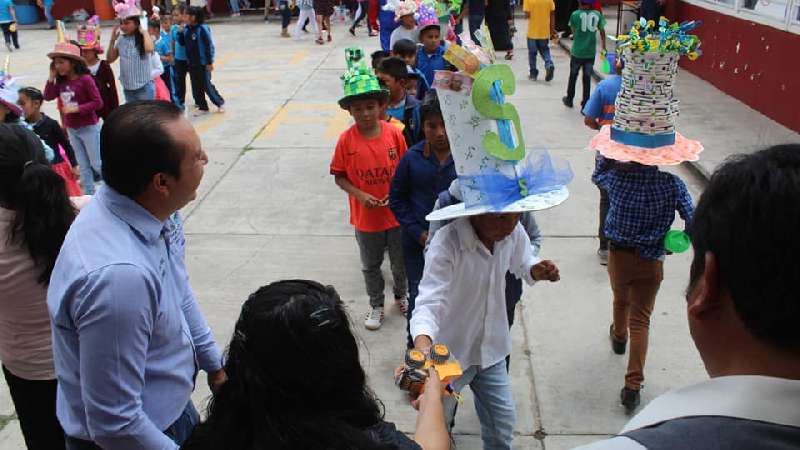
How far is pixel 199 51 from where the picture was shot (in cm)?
943

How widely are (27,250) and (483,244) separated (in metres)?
1.69

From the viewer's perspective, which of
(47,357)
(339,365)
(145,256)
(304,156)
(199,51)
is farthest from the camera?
(199,51)

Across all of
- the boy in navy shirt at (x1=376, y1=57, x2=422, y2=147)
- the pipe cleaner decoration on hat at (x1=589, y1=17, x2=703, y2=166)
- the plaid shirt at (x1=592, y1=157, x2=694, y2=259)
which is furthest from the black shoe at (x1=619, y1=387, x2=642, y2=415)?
the boy in navy shirt at (x1=376, y1=57, x2=422, y2=147)

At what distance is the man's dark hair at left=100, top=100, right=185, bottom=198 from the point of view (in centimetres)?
172

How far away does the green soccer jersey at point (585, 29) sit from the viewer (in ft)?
28.4

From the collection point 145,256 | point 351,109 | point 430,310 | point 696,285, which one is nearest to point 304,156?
point 351,109

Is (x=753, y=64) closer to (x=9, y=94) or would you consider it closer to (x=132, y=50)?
(x=132, y=50)

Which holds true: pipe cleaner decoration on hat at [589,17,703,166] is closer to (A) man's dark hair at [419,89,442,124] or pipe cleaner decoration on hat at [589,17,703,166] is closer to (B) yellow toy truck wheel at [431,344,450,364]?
(A) man's dark hair at [419,89,442,124]

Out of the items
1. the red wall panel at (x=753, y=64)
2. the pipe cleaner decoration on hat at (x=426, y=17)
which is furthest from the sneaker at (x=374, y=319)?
the red wall panel at (x=753, y=64)

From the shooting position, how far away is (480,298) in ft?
8.82

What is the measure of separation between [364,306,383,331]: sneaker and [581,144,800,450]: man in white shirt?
11.2 ft

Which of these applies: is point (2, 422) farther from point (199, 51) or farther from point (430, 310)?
point (199, 51)

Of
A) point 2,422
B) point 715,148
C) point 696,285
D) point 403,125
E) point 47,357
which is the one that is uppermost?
point 696,285

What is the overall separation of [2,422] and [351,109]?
8.90 ft
